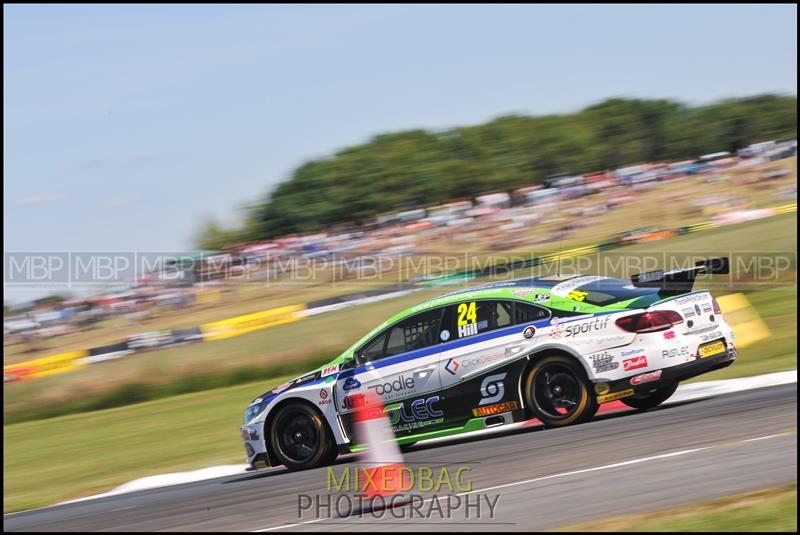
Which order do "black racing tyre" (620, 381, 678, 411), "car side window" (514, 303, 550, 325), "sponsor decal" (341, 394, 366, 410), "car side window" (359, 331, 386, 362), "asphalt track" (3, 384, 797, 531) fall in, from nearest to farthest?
"asphalt track" (3, 384, 797, 531), "car side window" (514, 303, 550, 325), "sponsor decal" (341, 394, 366, 410), "car side window" (359, 331, 386, 362), "black racing tyre" (620, 381, 678, 411)

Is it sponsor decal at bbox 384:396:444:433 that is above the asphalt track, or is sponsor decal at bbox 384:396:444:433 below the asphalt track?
above

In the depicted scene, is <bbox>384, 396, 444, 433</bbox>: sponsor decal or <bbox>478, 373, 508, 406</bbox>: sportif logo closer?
<bbox>478, 373, 508, 406</bbox>: sportif logo

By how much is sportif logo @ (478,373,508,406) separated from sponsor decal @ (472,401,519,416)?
0.15ft

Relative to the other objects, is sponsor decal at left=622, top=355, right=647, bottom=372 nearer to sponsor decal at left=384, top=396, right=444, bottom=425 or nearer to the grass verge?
sponsor decal at left=384, top=396, right=444, bottom=425

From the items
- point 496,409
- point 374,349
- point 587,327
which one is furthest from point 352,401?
point 587,327

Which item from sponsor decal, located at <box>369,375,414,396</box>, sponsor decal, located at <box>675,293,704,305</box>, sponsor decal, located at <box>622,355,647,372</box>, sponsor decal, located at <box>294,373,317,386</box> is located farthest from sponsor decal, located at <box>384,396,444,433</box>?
sponsor decal, located at <box>675,293,704,305</box>

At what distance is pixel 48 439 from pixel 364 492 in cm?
1000

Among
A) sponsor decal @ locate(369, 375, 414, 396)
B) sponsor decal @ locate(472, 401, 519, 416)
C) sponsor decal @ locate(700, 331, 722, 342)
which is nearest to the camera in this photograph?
sponsor decal @ locate(700, 331, 722, 342)

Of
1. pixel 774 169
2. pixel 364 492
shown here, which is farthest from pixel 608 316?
pixel 774 169

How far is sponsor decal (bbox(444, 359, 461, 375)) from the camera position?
27.1 feet

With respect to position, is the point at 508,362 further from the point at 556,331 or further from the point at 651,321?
the point at 651,321

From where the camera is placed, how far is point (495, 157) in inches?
2140

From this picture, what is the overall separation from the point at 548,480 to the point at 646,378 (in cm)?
182

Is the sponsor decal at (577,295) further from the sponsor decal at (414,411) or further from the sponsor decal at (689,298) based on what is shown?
the sponsor decal at (414,411)
